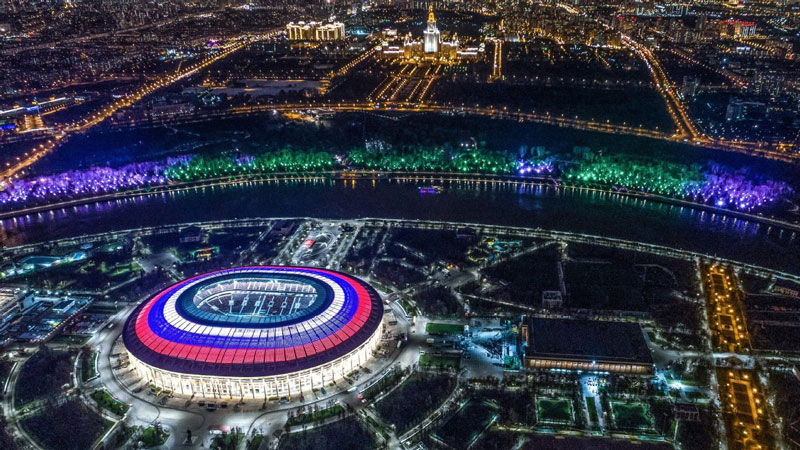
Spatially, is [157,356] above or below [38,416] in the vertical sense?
above

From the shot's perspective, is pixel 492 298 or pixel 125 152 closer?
pixel 492 298

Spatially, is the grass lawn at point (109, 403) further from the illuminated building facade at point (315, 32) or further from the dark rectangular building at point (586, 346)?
the illuminated building facade at point (315, 32)

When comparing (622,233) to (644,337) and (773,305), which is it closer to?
(773,305)

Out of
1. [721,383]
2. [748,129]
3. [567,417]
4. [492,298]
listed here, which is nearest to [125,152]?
[492,298]

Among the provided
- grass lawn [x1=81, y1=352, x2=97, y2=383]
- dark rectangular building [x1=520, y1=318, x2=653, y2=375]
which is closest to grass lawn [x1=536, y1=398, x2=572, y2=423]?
dark rectangular building [x1=520, y1=318, x2=653, y2=375]

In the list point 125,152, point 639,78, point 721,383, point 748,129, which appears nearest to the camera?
point 721,383

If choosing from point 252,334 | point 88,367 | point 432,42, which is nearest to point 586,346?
point 252,334

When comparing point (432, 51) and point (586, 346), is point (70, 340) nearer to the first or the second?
point (586, 346)

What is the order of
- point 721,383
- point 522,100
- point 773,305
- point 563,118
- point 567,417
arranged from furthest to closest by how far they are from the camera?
point 522,100 < point 563,118 < point 773,305 < point 721,383 < point 567,417

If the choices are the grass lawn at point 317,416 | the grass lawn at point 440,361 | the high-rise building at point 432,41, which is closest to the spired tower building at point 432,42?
the high-rise building at point 432,41
